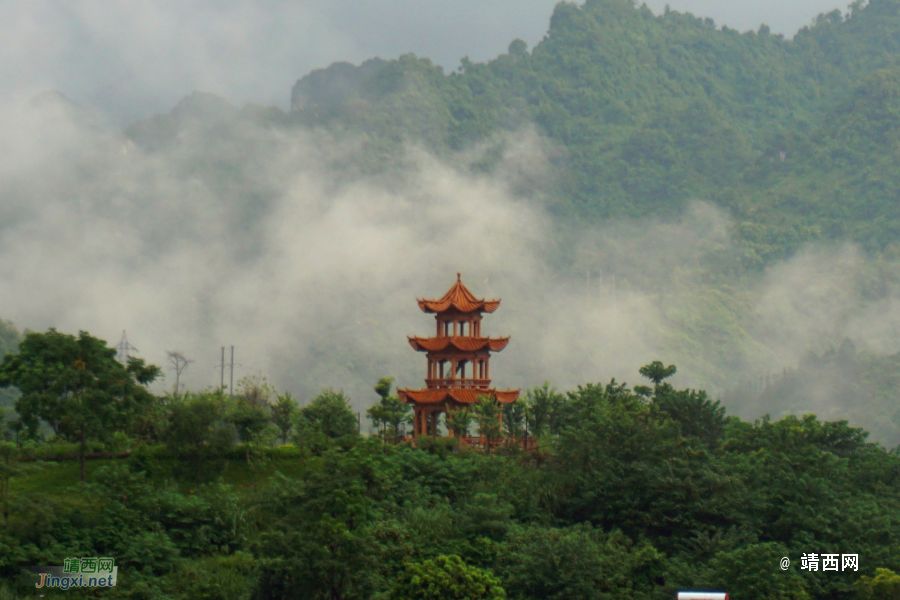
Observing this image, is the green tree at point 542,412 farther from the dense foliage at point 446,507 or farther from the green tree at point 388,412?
the green tree at point 388,412

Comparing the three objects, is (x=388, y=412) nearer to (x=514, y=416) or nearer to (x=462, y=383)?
(x=462, y=383)

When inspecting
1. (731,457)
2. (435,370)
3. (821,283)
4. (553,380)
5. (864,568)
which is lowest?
(864,568)

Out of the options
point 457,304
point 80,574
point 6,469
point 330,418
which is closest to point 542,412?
point 457,304

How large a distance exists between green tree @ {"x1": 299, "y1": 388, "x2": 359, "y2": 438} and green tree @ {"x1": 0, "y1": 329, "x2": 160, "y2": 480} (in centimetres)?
947

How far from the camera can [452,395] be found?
198 ft

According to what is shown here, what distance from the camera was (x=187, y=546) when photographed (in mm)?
45812

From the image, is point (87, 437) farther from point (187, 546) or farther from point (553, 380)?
point (553, 380)

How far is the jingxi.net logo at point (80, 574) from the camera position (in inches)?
1647

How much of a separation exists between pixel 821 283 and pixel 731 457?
451ft

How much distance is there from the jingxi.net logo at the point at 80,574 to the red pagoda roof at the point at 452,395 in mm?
21715

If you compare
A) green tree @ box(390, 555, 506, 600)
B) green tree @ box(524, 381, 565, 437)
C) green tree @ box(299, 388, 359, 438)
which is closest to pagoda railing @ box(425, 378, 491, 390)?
green tree @ box(524, 381, 565, 437)

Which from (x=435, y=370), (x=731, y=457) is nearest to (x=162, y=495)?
(x=435, y=370)

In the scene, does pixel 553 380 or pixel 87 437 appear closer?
Result: pixel 87 437

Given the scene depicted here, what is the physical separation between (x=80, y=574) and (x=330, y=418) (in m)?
18.2
